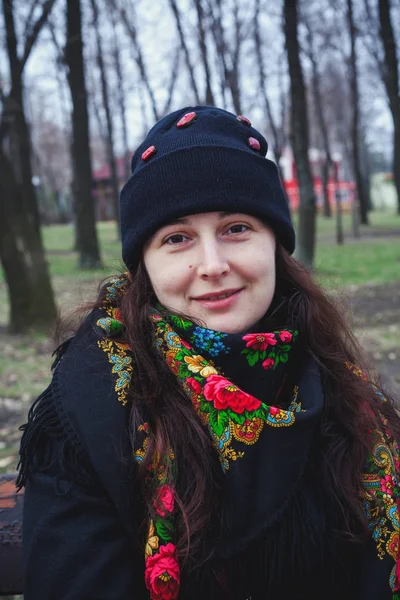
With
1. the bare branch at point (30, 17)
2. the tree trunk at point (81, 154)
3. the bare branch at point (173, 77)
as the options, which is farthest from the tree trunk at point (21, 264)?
the bare branch at point (173, 77)

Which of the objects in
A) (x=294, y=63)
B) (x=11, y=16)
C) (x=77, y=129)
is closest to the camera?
(x=11, y=16)

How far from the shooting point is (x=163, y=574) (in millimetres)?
1449

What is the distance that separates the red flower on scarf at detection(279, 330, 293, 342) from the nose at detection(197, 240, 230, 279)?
25cm

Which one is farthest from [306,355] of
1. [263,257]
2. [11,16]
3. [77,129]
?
[77,129]

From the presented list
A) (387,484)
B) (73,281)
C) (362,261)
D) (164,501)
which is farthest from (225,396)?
(362,261)

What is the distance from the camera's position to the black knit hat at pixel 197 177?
169 centimetres

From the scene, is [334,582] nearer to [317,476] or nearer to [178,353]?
[317,476]

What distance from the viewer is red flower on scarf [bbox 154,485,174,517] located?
1.49 m

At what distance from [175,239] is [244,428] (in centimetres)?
58

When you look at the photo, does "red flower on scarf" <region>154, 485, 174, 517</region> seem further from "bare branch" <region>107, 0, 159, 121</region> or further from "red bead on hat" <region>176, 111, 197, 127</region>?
"bare branch" <region>107, 0, 159, 121</region>

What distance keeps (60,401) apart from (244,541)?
0.60 meters

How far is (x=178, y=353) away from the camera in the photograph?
1.63 m

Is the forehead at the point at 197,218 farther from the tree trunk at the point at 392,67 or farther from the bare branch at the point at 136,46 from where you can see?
the bare branch at the point at 136,46

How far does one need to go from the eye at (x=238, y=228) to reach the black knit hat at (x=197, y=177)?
0.05 metres
